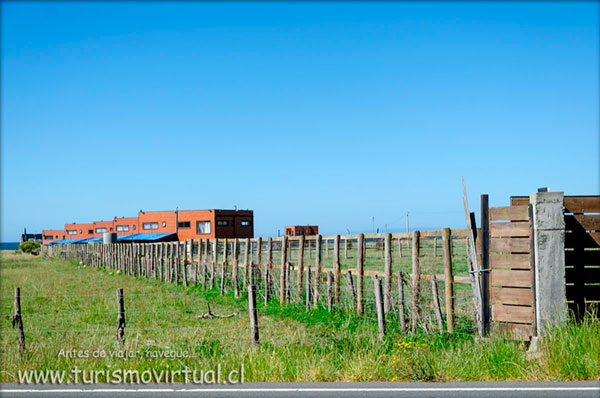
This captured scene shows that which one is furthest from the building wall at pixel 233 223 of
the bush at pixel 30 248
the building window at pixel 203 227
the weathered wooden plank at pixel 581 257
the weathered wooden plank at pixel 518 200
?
the weathered wooden plank at pixel 581 257

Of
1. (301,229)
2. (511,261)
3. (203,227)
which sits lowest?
(301,229)

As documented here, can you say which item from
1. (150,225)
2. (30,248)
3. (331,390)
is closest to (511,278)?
(331,390)

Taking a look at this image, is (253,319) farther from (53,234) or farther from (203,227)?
(53,234)

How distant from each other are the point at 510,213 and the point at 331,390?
4.68m

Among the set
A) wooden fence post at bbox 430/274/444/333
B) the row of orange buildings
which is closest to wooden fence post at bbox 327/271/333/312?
wooden fence post at bbox 430/274/444/333

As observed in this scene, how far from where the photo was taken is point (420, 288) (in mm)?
13062

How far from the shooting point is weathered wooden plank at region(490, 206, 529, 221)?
9.70 m

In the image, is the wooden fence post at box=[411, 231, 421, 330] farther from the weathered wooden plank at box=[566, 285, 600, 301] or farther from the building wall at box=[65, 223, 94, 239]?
the building wall at box=[65, 223, 94, 239]

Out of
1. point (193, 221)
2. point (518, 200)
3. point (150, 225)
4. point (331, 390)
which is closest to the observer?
point (331, 390)

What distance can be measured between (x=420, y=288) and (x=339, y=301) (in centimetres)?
402

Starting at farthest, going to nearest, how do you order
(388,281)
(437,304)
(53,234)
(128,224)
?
(53,234) → (128,224) → (388,281) → (437,304)

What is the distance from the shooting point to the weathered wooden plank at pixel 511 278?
9.66 metres

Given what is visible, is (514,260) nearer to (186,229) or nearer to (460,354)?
(460,354)

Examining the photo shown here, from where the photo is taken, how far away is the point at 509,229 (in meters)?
9.89
